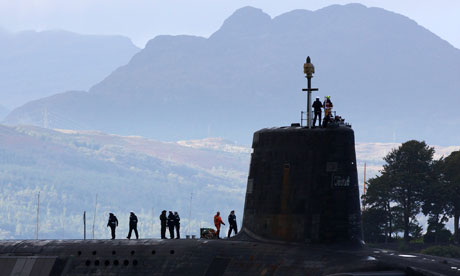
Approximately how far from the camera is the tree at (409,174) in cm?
10281

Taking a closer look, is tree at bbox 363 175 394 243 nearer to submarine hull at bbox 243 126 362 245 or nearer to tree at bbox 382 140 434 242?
tree at bbox 382 140 434 242

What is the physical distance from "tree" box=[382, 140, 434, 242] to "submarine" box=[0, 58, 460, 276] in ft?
235

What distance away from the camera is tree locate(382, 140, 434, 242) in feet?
337

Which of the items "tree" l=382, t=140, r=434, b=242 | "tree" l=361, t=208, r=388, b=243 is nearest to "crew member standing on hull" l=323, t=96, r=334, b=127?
"tree" l=382, t=140, r=434, b=242

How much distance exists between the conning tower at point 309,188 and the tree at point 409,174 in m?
71.7

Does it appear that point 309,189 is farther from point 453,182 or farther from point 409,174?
point 409,174

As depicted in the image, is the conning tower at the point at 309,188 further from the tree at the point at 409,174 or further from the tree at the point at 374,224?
the tree at the point at 374,224

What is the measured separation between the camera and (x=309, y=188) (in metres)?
31.8

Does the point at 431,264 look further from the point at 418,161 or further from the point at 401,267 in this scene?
the point at 418,161

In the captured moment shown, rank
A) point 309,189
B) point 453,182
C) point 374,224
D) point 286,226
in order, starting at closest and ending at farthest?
point 309,189 < point 286,226 < point 453,182 < point 374,224

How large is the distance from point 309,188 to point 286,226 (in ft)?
5.08

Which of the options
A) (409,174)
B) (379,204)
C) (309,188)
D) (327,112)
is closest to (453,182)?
(409,174)

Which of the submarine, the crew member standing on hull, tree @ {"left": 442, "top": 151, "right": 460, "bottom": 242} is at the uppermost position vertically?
tree @ {"left": 442, "top": 151, "right": 460, "bottom": 242}

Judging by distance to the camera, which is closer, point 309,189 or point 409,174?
point 309,189
